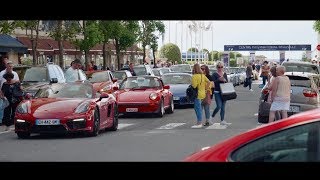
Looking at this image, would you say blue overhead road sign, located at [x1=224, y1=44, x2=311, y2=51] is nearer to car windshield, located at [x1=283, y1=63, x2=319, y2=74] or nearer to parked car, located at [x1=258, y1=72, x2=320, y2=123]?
car windshield, located at [x1=283, y1=63, x2=319, y2=74]

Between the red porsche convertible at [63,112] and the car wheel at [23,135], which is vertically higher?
the red porsche convertible at [63,112]

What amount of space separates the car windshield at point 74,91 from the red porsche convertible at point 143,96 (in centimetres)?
433

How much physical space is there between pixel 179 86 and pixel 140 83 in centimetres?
328

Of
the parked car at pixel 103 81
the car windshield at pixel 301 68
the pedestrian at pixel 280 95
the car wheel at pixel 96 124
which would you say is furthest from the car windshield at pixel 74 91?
the car windshield at pixel 301 68

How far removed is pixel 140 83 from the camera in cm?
2019

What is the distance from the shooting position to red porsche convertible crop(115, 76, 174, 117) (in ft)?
62.1

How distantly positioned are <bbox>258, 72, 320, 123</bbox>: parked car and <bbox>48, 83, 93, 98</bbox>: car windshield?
4.69 meters

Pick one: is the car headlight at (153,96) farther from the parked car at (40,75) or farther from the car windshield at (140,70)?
the car windshield at (140,70)

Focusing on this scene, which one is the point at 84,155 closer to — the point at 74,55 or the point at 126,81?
the point at 126,81

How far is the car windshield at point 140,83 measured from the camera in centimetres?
2008

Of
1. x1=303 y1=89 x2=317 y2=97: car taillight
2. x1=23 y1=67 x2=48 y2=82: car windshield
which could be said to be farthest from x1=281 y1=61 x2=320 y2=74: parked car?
x1=23 y1=67 x2=48 y2=82: car windshield

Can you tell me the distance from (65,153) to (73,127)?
235 centimetres

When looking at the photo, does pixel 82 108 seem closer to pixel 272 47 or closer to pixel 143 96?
pixel 143 96
